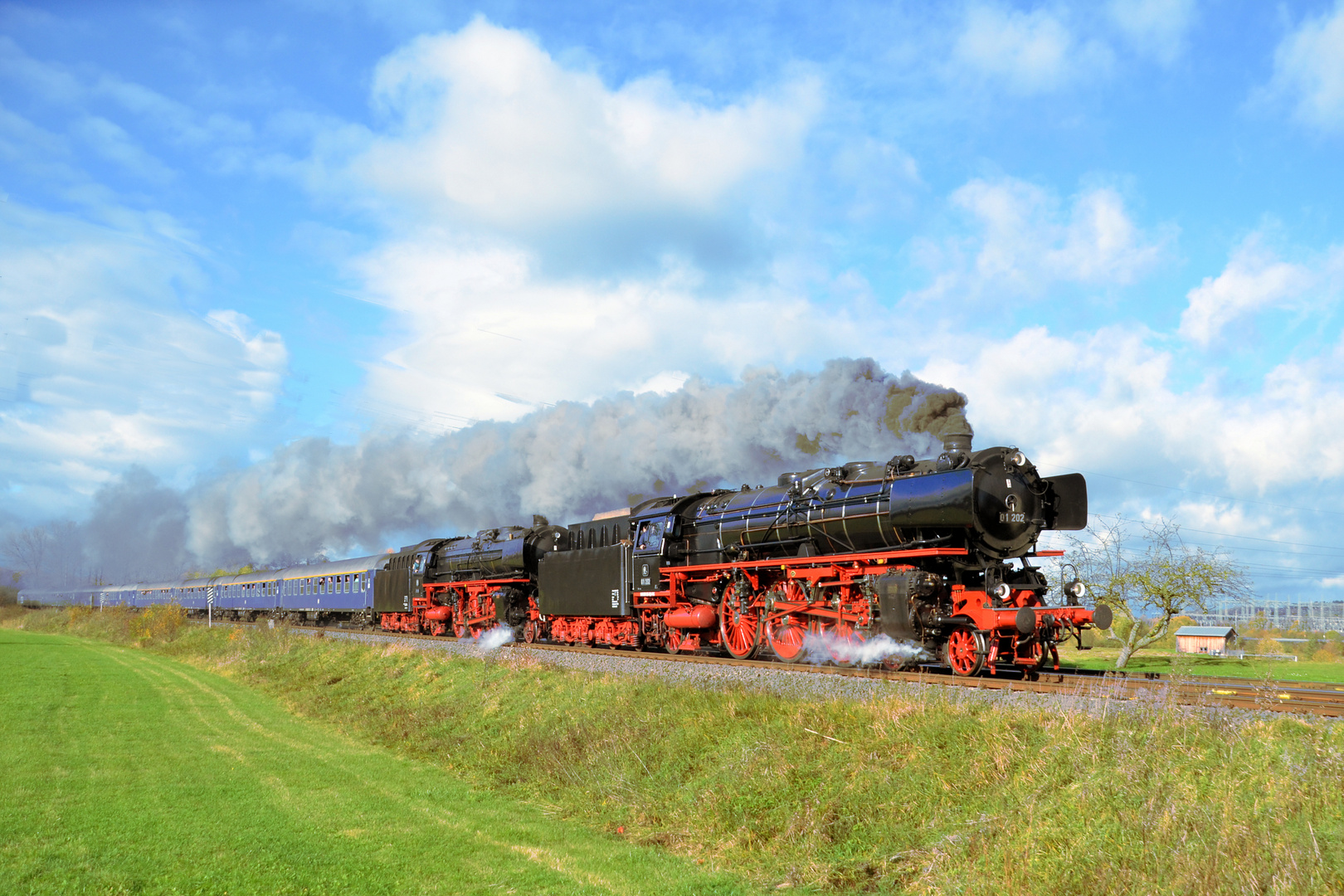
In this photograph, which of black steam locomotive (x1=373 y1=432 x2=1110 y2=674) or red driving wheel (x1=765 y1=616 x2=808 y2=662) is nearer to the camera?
black steam locomotive (x1=373 y1=432 x2=1110 y2=674)

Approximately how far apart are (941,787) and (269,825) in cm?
849

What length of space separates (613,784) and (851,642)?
6.07 m

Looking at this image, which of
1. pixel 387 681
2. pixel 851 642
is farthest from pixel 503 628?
pixel 851 642

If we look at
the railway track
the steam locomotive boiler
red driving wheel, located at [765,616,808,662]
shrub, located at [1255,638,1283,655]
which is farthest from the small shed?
the railway track

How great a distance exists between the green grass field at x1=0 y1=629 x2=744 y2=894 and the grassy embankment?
2.73 ft

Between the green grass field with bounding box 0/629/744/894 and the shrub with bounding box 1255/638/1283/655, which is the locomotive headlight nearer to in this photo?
the green grass field with bounding box 0/629/744/894

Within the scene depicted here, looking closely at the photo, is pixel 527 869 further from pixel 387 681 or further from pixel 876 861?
pixel 387 681

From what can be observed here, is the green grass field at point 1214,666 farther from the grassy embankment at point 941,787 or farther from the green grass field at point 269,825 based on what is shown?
the green grass field at point 269,825

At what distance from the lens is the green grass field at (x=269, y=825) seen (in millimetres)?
9242

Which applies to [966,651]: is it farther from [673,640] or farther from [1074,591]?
[673,640]

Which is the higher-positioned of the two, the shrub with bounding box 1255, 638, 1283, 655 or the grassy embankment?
the grassy embankment

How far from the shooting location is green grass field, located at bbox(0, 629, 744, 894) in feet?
30.3

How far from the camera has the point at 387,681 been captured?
79.2ft

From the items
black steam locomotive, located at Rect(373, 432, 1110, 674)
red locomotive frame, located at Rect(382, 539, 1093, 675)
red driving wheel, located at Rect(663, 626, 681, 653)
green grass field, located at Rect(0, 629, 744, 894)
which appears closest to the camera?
green grass field, located at Rect(0, 629, 744, 894)
